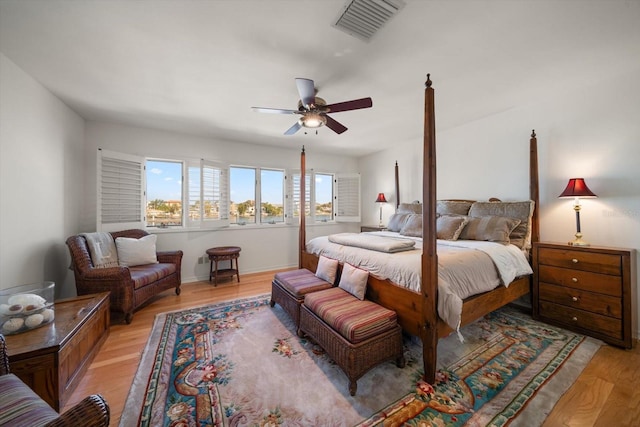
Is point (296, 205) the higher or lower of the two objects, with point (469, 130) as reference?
lower

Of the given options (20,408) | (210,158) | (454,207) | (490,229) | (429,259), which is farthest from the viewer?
(210,158)

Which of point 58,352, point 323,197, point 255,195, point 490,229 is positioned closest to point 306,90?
point 58,352

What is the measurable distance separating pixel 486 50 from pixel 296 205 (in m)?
3.91

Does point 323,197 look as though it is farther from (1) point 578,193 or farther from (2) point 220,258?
(1) point 578,193

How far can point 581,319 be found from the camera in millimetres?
2381

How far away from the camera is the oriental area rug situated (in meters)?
1.48

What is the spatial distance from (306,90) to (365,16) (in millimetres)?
713

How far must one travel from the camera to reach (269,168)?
16.3 ft

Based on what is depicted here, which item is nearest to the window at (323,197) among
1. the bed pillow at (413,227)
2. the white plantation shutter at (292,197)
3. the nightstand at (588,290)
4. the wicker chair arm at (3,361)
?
the white plantation shutter at (292,197)

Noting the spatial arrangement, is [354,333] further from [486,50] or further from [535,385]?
[486,50]

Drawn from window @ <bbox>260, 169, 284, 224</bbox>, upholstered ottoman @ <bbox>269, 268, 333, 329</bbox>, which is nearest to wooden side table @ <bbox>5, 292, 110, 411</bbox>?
upholstered ottoman @ <bbox>269, 268, 333, 329</bbox>

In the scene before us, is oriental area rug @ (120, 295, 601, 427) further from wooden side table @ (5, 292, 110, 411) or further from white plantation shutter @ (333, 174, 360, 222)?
white plantation shutter @ (333, 174, 360, 222)

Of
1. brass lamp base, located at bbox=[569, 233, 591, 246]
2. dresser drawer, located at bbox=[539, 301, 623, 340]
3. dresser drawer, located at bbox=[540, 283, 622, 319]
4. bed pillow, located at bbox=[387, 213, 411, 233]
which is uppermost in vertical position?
bed pillow, located at bbox=[387, 213, 411, 233]

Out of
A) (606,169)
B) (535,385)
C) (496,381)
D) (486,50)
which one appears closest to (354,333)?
(496,381)
